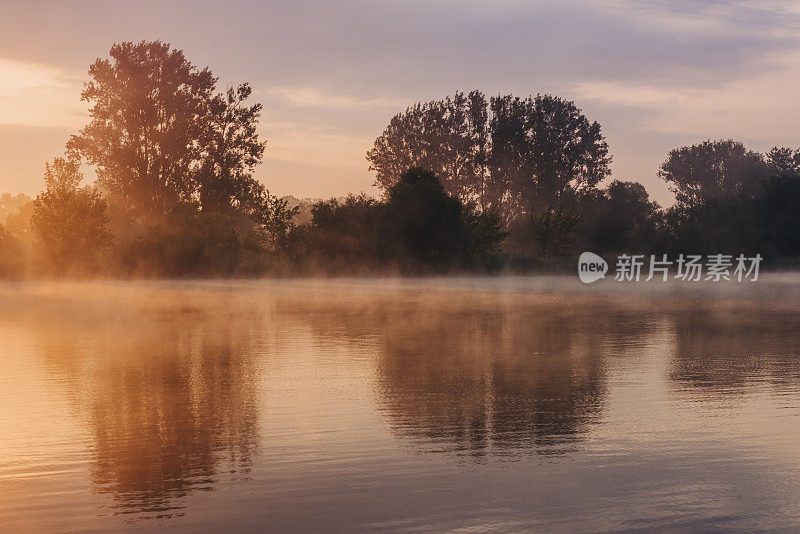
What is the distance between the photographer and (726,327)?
23.5 m

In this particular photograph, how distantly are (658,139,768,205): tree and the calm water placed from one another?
118 m

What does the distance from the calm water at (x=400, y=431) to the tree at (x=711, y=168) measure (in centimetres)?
11827

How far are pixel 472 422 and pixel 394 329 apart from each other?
1249 cm

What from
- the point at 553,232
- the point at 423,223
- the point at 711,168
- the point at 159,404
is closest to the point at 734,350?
the point at 159,404

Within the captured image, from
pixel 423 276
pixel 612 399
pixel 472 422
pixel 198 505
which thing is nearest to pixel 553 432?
pixel 472 422

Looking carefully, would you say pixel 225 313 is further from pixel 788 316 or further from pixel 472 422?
pixel 472 422

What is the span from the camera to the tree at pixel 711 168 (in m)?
133

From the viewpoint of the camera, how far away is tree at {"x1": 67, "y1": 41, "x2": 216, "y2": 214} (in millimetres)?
71438

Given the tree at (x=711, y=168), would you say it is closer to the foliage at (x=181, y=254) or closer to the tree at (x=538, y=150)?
the tree at (x=538, y=150)

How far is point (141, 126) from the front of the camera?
71.9 meters

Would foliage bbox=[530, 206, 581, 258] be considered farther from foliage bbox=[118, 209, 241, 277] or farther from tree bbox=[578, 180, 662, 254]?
foliage bbox=[118, 209, 241, 277]

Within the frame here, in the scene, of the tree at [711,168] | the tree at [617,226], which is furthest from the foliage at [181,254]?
the tree at [711,168]

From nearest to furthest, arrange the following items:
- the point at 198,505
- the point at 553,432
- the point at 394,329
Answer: the point at 198,505, the point at 553,432, the point at 394,329

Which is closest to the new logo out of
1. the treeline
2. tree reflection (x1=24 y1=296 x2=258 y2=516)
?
the treeline
